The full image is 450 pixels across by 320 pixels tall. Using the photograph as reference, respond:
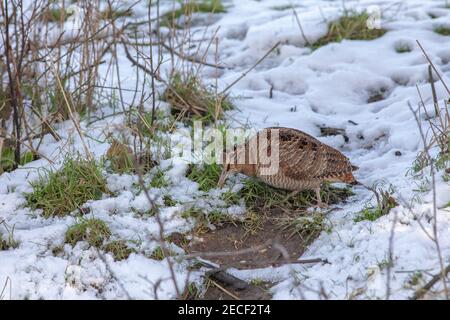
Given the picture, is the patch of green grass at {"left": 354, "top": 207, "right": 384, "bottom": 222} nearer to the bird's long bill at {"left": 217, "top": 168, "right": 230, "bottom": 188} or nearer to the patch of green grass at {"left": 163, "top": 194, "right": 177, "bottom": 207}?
the bird's long bill at {"left": 217, "top": 168, "right": 230, "bottom": 188}

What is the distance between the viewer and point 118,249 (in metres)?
4.07

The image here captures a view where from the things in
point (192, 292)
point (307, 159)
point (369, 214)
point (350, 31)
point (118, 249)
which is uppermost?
point (350, 31)

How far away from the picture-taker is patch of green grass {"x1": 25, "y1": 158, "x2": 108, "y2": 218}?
450 cm

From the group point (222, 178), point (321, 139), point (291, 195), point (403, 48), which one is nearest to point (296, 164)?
point (291, 195)

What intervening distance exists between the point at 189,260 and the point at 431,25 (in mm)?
4255

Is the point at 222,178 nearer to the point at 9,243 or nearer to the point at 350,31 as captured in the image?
the point at 9,243

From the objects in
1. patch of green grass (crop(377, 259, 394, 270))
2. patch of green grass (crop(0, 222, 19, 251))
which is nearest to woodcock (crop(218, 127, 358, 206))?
patch of green grass (crop(377, 259, 394, 270))

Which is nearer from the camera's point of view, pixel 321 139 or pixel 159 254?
pixel 159 254

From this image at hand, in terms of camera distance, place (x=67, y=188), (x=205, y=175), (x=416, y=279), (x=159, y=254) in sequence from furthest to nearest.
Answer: (x=205, y=175) → (x=67, y=188) → (x=159, y=254) → (x=416, y=279)

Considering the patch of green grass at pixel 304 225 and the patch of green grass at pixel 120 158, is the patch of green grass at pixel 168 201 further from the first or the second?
the patch of green grass at pixel 304 225

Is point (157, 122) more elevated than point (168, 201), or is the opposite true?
point (157, 122)

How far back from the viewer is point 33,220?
443 cm

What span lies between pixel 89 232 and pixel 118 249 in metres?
0.23

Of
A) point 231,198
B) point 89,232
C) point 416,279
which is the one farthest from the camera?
point 231,198
